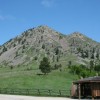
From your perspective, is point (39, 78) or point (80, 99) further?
point (39, 78)

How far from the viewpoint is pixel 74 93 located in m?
67.1

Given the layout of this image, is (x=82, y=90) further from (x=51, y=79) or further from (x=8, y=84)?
(x=51, y=79)

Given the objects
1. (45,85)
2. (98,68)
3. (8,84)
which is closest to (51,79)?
(45,85)

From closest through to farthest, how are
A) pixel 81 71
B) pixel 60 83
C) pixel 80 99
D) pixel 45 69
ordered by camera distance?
pixel 80 99 → pixel 60 83 → pixel 45 69 → pixel 81 71

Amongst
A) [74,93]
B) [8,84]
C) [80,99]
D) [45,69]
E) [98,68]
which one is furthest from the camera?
[98,68]

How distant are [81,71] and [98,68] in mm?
23242

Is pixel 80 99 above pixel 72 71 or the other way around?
the other way around

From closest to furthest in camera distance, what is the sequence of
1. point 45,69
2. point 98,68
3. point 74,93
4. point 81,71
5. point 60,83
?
point 74,93
point 60,83
point 45,69
point 81,71
point 98,68


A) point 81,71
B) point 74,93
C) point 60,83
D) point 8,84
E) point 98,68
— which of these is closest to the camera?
point 74,93

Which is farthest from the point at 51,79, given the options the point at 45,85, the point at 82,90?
the point at 82,90

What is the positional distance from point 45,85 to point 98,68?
6623 centimetres

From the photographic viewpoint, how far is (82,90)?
6806 cm

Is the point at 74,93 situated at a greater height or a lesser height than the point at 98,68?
lesser

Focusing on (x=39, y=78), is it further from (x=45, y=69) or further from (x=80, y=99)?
(x=80, y=99)
